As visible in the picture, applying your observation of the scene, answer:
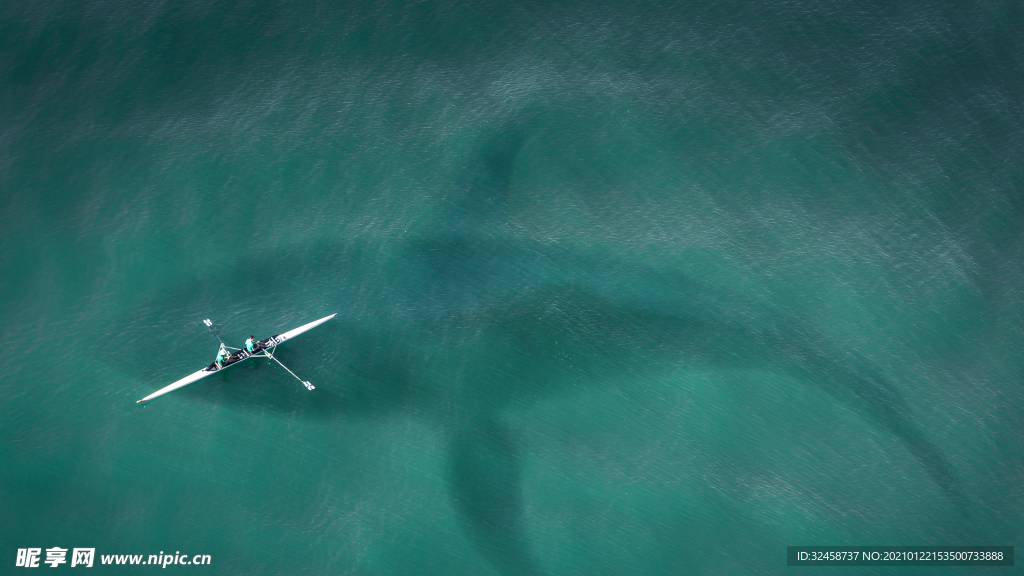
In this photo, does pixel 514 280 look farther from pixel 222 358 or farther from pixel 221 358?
pixel 221 358

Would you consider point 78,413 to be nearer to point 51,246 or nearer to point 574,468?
point 51,246

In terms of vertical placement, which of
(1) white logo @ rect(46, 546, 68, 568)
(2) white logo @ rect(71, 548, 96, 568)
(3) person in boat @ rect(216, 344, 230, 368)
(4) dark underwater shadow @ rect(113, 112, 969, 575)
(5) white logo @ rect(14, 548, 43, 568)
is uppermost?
(4) dark underwater shadow @ rect(113, 112, 969, 575)

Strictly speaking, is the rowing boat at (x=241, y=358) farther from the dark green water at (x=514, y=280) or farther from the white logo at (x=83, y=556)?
the white logo at (x=83, y=556)

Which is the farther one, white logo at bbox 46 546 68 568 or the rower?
the rower

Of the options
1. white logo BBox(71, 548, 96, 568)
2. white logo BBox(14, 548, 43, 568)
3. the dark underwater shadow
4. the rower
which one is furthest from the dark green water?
the rower

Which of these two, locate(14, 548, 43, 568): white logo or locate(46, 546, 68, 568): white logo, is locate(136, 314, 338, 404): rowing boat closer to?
locate(46, 546, 68, 568): white logo

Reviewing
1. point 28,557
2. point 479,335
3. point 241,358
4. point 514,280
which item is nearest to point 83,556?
point 28,557

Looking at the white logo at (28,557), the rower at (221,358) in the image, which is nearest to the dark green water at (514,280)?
the white logo at (28,557)

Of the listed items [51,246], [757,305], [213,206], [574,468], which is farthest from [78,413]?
[757,305]
